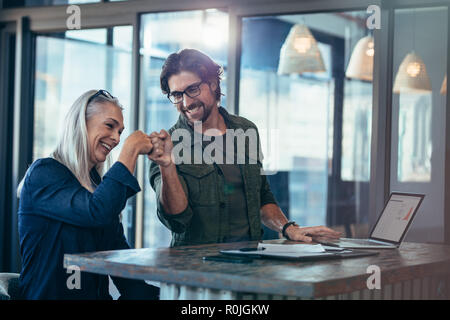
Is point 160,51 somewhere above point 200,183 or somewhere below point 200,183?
above

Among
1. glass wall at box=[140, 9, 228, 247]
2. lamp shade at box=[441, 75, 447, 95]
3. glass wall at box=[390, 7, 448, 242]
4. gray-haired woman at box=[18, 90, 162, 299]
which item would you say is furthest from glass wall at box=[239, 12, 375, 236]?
gray-haired woman at box=[18, 90, 162, 299]

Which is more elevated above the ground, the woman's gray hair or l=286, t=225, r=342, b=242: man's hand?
the woman's gray hair

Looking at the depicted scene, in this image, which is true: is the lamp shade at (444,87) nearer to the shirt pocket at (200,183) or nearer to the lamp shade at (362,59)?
the lamp shade at (362,59)

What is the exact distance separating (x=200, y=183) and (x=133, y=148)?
0.48 metres

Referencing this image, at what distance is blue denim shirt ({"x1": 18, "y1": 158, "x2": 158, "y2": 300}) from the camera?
2.16m

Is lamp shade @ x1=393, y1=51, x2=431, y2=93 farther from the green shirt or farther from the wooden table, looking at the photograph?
the wooden table

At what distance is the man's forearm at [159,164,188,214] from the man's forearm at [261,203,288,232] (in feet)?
1.69

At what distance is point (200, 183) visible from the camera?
270 centimetres

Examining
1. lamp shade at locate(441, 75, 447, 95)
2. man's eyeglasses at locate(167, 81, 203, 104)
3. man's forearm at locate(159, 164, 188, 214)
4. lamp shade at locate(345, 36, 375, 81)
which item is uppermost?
lamp shade at locate(345, 36, 375, 81)

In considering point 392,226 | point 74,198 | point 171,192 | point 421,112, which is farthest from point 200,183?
point 421,112

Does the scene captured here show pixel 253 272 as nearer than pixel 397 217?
Yes

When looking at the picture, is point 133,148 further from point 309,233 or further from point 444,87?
point 444,87
